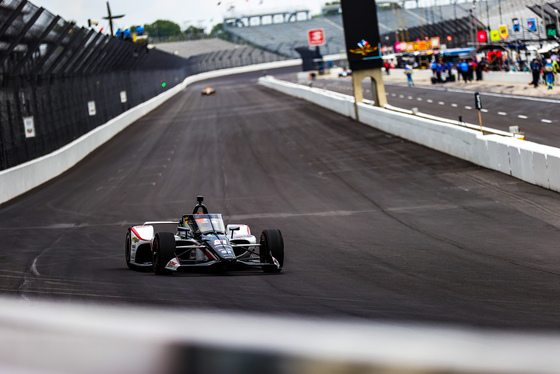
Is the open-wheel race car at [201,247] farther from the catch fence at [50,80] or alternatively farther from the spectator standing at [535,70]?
the spectator standing at [535,70]

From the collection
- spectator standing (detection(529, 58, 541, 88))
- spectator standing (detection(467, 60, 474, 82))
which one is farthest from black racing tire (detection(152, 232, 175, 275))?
spectator standing (detection(467, 60, 474, 82))

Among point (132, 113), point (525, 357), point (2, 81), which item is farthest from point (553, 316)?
point (132, 113)

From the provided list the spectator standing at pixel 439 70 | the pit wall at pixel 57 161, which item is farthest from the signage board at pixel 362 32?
the spectator standing at pixel 439 70

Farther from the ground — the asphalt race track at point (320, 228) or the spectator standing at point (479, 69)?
the spectator standing at point (479, 69)

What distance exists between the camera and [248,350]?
143 centimetres

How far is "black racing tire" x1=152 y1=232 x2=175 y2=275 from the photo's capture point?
32.7 feet

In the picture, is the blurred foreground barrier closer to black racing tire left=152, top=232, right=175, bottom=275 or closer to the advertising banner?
black racing tire left=152, top=232, right=175, bottom=275

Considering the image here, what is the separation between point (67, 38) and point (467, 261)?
2274cm

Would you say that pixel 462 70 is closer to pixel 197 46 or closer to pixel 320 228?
pixel 320 228

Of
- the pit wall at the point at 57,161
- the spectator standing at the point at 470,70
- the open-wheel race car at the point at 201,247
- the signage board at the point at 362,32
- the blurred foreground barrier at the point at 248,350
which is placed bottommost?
the open-wheel race car at the point at 201,247

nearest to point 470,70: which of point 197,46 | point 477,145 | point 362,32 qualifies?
point 362,32

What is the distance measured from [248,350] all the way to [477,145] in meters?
22.1

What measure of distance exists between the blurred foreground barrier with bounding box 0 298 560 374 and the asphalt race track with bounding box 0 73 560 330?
5029mm

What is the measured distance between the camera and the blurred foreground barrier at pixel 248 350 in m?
1.39
